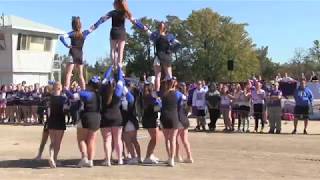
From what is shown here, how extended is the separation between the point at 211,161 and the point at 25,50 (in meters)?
45.7

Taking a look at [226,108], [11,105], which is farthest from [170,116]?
[11,105]

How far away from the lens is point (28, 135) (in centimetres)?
2114

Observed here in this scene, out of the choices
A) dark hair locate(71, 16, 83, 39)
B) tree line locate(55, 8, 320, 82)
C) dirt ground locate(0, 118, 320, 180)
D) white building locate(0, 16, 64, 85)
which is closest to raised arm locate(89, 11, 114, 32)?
dark hair locate(71, 16, 83, 39)

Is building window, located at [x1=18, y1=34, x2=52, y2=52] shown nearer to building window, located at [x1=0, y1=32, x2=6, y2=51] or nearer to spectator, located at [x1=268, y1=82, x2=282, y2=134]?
building window, located at [x1=0, y1=32, x2=6, y2=51]

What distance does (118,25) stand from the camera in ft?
43.8

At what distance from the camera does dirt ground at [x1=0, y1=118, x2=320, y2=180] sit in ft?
36.7

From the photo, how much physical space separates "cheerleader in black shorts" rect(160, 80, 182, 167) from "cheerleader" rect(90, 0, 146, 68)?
156 centimetres

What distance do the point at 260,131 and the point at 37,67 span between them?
39.3 metres

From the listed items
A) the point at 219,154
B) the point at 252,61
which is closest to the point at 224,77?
the point at 252,61

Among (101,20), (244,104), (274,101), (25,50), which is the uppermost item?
(25,50)

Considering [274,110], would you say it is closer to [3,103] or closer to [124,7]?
[124,7]

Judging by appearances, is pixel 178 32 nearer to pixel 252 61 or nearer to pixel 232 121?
pixel 252 61

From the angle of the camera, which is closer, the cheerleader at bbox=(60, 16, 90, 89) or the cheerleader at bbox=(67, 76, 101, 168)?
the cheerleader at bbox=(67, 76, 101, 168)

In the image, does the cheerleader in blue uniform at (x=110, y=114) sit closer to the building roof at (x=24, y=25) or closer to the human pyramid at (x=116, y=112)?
the human pyramid at (x=116, y=112)
